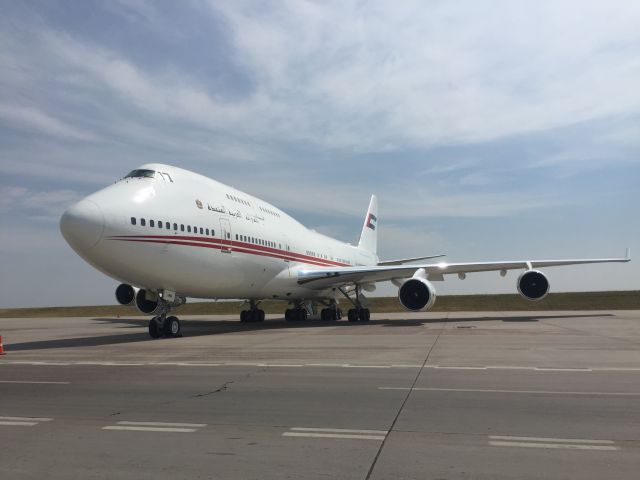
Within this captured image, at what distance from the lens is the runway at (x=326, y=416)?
4727 millimetres

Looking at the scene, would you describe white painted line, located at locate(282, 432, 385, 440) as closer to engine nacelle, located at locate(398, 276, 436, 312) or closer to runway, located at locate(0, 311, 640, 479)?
runway, located at locate(0, 311, 640, 479)

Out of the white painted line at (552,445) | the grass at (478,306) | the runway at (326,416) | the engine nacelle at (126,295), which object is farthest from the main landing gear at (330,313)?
the white painted line at (552,445)

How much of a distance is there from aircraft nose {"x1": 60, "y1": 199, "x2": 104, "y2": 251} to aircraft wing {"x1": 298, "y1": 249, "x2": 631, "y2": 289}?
12857mm

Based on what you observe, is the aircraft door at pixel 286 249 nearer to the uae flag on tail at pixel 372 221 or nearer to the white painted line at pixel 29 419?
the uae flag on tail at pixel 372 221

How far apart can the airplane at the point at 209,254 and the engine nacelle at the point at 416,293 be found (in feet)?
0.14

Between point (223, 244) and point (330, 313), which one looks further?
point (330, 313)

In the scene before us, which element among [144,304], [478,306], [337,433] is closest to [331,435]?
[337,433]

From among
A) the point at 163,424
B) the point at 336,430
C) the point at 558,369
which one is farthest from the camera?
the point at 558,369

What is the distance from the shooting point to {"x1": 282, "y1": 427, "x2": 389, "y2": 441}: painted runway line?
222 inches

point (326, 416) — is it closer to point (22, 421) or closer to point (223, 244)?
point (22, 421)

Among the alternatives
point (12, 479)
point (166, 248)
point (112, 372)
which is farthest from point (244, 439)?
point (166, 248)

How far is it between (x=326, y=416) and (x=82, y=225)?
11.2 m

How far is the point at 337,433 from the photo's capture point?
5.81 meters

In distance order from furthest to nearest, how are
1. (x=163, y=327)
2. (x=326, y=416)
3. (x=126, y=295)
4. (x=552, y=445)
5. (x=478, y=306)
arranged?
(x=478, y=306)
(x=126, y=295)
(x=163, y=327)
(x=326, y=416)
(x=552, y=445)
